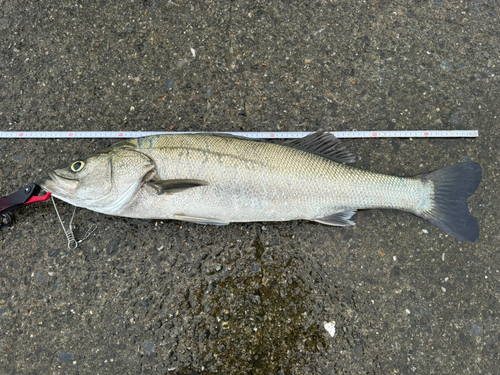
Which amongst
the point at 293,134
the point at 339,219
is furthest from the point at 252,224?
the point at 293,134

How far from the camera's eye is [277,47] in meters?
3.37

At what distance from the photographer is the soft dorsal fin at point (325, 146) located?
284cm

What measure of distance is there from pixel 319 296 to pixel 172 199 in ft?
5.42

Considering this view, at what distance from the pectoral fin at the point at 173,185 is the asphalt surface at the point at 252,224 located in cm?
57

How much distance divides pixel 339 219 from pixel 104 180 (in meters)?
2.09

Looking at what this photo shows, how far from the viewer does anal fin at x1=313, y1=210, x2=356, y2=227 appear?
9.30ft

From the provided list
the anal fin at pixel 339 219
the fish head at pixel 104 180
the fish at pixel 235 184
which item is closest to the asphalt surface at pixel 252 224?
the anal fin at pixel 339 219

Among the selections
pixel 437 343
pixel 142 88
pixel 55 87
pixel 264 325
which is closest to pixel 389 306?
pixel 437 343

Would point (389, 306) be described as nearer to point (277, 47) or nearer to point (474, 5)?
point (277, 47)

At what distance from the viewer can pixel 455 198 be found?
2801 millimetres

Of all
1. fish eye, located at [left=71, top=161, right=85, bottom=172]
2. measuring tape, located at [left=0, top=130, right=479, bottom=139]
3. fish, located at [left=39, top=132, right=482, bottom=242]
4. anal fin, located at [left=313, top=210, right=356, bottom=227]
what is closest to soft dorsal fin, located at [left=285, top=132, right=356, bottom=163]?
fish, located at [left=39, top=132, right=482, bottom=242]

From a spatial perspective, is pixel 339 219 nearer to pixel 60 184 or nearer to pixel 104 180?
pixel 104 180

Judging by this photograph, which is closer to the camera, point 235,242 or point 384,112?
point 235,242

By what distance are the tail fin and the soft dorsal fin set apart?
0.74m
